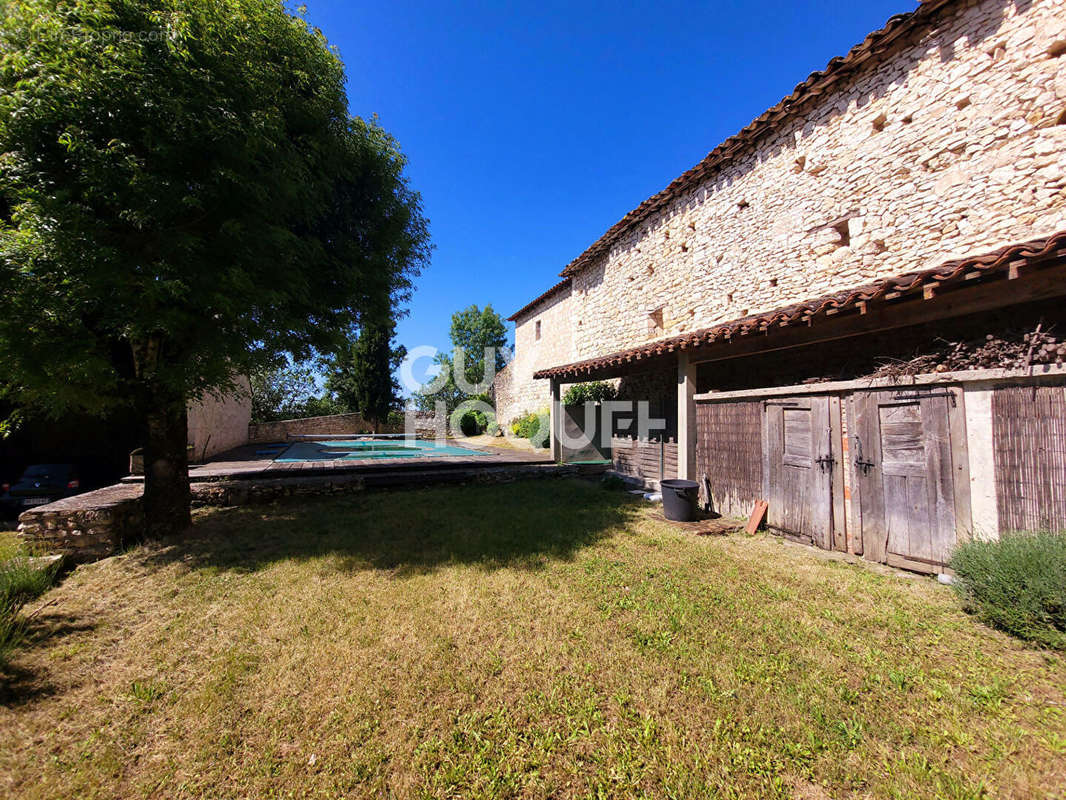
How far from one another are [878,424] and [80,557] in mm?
9776

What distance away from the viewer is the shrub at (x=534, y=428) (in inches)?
675

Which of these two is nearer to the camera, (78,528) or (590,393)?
(78,528)

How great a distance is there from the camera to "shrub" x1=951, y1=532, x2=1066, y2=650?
2705 mm

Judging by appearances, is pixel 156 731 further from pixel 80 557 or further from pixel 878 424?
pixel 878 424

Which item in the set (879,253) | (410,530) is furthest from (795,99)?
(410,530)

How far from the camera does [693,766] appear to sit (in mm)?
1890

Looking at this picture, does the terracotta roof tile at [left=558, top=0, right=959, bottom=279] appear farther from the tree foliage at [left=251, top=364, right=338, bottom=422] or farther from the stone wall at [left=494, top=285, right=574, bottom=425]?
the tree foliage at [left=251, top=364, right=338, bottom=422]

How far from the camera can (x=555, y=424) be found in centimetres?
1159

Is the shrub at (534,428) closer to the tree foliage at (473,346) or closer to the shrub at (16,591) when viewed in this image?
the shrub at (16,591)

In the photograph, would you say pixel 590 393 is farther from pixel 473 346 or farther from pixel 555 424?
pixel 473 346

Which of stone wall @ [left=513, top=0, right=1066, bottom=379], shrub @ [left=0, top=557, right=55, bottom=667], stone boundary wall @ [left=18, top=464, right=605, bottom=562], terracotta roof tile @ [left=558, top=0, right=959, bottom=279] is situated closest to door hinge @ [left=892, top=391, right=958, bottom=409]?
stone wall @ [left=513, top=0, right=1066, bottom=379]

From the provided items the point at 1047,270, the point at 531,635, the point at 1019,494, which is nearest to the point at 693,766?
the point at 531,635

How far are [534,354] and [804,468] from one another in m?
16.2

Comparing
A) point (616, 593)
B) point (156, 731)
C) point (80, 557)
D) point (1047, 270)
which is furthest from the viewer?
point (80, 557)
